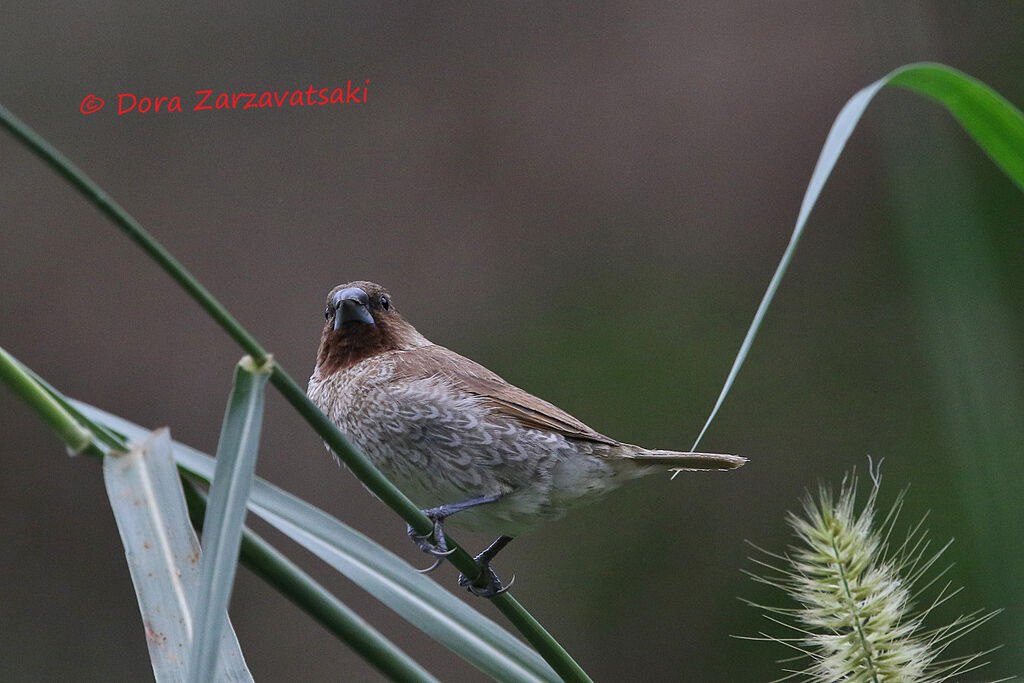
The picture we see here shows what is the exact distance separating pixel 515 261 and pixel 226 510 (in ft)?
16.0

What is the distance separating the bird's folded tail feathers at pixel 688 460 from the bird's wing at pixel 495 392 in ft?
0.29

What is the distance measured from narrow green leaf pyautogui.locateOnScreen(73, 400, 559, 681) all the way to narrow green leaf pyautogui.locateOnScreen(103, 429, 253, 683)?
4.9 inches

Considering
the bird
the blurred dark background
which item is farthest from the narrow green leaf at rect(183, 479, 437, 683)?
the blurred dark background

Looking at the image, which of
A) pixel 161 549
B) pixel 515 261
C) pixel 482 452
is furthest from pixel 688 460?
pixel 515 261

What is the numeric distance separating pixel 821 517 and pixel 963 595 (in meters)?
3.91

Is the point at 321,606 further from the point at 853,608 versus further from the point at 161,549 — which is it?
the point at 853,608

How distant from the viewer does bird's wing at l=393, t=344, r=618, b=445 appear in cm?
234

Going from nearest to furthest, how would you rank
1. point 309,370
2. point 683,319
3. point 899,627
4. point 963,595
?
point 899,627
point 963,595
point 309,370
point 683,319

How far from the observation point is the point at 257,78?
18.8ft

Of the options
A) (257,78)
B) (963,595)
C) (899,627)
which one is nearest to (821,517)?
(899,627)

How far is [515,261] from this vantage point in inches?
233

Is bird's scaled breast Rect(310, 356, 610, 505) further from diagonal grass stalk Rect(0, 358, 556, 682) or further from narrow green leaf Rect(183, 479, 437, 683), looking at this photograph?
narrow green leaf Rect(183, 479, 437, 683)

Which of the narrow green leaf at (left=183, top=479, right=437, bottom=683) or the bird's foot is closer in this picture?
the narrow green leaf at (left=183, top=479, right=437, bottom=683)

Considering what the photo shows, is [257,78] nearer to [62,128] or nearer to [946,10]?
[62,128]
